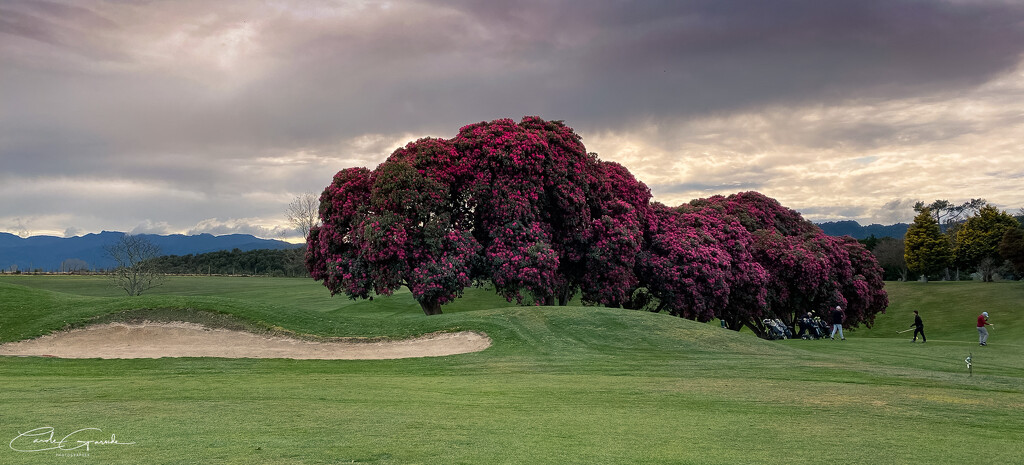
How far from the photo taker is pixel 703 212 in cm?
3703

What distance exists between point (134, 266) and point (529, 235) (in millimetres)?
45537

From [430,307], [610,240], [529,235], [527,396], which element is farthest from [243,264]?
[527,396]

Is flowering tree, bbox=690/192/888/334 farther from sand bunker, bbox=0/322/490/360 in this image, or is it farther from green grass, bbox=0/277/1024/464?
sand bunker, bbox=0/322/490/360

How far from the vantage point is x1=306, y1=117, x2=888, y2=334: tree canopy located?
27.7m

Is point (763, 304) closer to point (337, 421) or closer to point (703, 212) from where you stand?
point (703, 212)

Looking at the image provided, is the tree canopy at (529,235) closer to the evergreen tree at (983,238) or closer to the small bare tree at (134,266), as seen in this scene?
the small bare tree at (134,266)

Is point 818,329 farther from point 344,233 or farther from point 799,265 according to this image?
point 344,233

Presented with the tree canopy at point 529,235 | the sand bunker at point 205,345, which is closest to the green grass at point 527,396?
the sand bunker at point 205,345

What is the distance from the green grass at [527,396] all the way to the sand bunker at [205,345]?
29.7 inches

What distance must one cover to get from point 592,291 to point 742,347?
1071cm

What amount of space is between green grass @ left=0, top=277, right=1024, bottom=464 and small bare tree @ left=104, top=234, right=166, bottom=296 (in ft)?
110

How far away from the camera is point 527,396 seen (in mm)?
12477

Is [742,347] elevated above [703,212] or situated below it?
below

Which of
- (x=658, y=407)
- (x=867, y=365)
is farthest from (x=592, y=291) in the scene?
(x=658, y=407)
